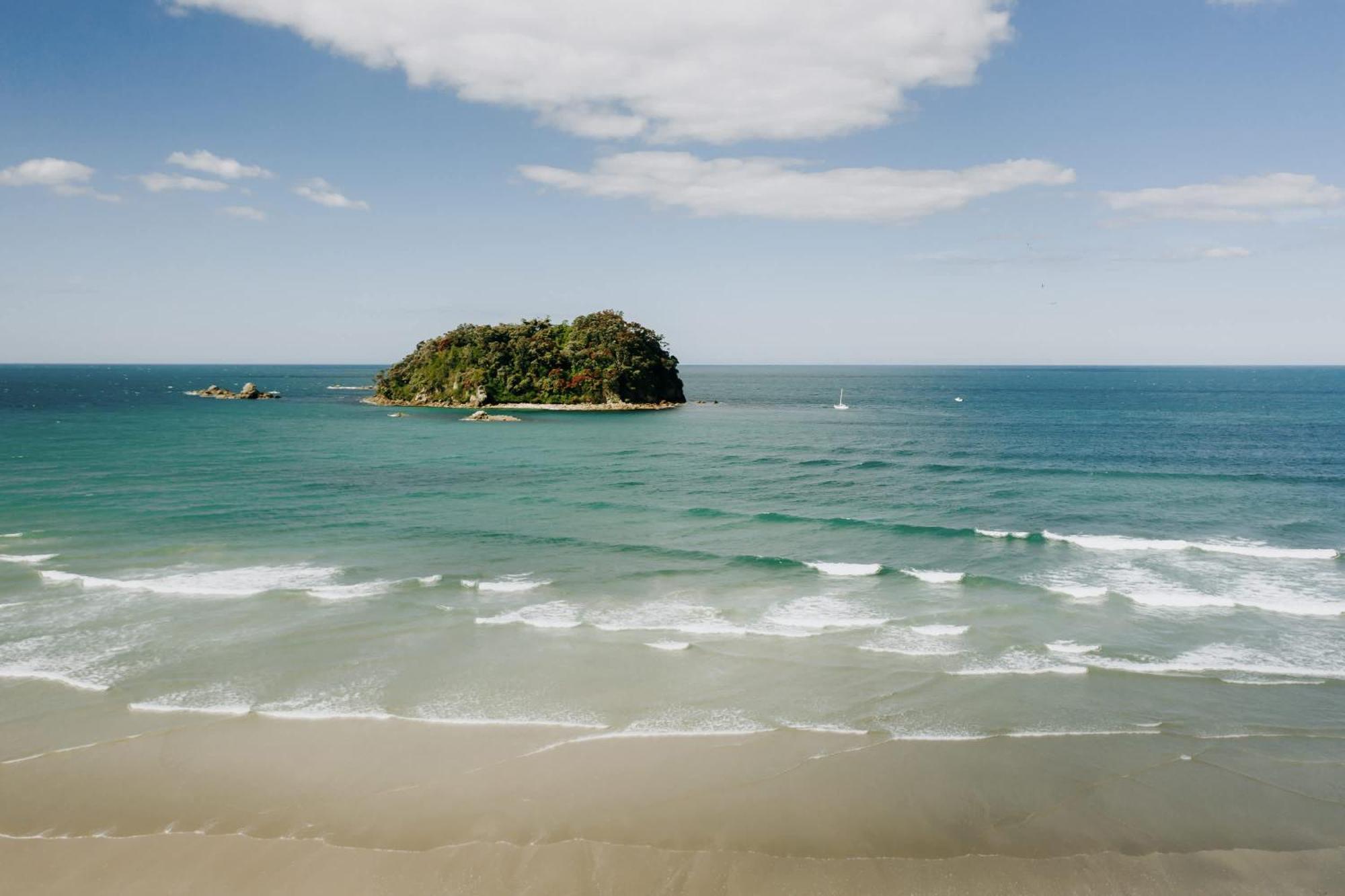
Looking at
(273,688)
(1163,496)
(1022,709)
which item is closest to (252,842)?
(273,688)

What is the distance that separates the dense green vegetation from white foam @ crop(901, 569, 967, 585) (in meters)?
76.9

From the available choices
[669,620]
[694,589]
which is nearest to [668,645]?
[669,620]

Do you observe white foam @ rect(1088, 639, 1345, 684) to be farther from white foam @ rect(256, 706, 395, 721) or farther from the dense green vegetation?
the dense green vegetation

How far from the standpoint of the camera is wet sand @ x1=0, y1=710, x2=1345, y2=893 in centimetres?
901

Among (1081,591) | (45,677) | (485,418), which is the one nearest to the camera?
(45,677)

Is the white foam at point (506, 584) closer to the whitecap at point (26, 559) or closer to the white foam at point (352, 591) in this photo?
the white foam at point (352, 591)

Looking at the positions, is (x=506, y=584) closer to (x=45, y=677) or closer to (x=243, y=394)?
(x=45, y=677)

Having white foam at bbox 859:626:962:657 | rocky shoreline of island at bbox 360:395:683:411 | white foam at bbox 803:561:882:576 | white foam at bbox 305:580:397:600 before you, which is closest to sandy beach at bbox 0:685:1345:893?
white foam at bbox 859:626:962:657

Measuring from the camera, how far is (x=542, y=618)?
18.6 meters

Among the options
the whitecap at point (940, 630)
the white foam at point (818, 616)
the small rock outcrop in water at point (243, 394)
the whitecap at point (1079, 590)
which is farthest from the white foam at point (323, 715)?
the small rock outcrop in water at point (243, 394)

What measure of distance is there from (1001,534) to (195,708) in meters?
25.9

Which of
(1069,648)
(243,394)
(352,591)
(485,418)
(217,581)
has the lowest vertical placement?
(1069,648)

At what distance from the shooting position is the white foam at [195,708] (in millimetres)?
13164

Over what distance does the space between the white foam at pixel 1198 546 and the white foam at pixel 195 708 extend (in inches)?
1023
